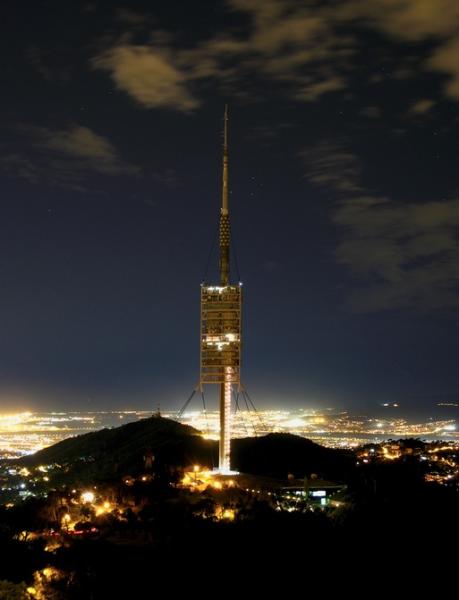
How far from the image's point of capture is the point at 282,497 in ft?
122

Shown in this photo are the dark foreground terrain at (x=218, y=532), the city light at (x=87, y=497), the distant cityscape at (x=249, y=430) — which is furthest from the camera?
the distant cityscape at (x=249, y=430)

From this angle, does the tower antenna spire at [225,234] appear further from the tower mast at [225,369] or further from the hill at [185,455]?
the hill at [185,455]

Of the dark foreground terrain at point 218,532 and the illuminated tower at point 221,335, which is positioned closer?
the dark foreground terrain at point 218,532

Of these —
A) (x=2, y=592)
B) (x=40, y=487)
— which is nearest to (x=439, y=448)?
(x=40, y=487)

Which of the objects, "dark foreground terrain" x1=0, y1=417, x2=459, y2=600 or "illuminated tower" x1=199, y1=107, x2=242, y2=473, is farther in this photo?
"illuminated tower" x1=199, y1=107, x2=242, y2=473

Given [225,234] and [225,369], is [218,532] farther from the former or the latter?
[225,234]

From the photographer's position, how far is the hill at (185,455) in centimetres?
5022

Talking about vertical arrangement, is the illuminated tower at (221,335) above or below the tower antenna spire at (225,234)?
below

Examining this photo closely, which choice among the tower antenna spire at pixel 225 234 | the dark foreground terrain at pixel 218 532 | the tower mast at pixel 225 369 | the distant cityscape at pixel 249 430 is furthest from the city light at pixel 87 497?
the distant cityscape at pixel 249 430

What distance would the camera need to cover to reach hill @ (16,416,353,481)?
50219 millimetres

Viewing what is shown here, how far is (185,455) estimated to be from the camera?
5191 cm

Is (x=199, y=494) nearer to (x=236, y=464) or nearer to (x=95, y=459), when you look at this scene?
(x=236, y=464)

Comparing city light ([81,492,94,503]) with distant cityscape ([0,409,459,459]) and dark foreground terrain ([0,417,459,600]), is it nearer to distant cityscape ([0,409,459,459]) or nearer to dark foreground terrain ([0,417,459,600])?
dark foreground terrain ([0,417,459,600])

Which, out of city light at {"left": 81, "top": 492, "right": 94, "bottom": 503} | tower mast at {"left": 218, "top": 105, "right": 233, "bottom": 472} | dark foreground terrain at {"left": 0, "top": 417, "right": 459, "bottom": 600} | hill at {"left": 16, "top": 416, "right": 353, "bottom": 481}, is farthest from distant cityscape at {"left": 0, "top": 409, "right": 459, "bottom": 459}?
city light at {"left": 81, "top": 492, "right": 94, "bottom": 503}
